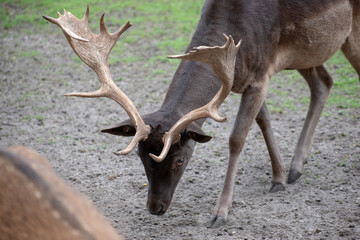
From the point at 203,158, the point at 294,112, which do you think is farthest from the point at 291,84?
the point at 203,158

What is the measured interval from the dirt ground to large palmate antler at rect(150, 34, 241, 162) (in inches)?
41.2

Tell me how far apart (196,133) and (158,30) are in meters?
7.37

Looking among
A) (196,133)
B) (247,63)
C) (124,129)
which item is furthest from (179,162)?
(247,63)

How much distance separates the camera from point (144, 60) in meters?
10.4

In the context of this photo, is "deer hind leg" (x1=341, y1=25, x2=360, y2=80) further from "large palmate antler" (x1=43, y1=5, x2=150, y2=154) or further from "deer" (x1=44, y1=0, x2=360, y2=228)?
"large palmate antler" (x1=43, y1=5, x2=150, y2=154)

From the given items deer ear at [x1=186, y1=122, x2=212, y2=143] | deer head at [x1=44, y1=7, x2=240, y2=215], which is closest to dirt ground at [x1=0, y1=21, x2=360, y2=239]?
deer head at [x1=44, y1=7, x2=240, y2=215]

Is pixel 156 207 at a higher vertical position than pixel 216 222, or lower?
higher

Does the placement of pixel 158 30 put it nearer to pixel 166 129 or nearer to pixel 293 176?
pixel 293 176

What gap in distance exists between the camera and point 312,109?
6547 mm

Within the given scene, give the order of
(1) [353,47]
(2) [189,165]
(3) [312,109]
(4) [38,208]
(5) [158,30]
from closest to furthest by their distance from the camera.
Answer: (4) [38,208] → (1) [353,47] → (3) [312,109] → (2) [189,165] → (5) [158,30]

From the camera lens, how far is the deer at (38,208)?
2.33 meters

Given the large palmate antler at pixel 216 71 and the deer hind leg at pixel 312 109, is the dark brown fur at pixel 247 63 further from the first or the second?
the large palmate antler at pixel 216 71

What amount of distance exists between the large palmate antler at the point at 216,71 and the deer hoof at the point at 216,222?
102 centimetres

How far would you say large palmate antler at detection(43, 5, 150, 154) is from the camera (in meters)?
4.80
